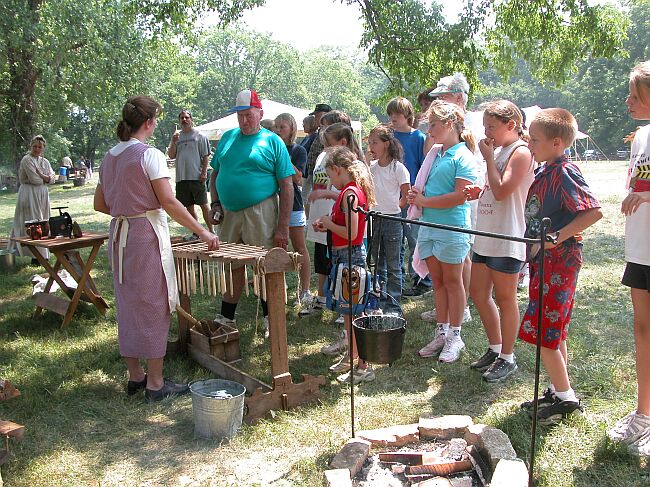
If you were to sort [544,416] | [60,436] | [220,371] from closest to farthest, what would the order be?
1. [544,416]
2. [60,436]
3. [220,371]

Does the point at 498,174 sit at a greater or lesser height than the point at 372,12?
lesser

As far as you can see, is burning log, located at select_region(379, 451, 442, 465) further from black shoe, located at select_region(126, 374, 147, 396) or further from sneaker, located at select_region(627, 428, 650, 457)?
black shoe, located at select_region(126, 374, 147, 396)

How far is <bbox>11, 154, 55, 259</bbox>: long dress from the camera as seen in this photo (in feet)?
28.8

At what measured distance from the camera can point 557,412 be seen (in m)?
3.26

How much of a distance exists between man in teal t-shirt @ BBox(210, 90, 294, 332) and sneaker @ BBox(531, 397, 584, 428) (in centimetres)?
244

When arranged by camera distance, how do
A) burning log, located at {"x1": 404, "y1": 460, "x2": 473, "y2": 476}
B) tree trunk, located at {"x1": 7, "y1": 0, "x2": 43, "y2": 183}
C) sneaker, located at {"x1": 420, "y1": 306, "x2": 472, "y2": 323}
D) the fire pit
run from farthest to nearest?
tree trunk, located at {"x1": 7, "y1": 0, "x2": 43, "y2": 183}
sneaker, located at {"x1": 420, "y1": 306, "x2": 472, "y2": 323}
burning log, located at {"x1": 404, "y1": 460, "x2": 473, "y2": 476}
the fire pit

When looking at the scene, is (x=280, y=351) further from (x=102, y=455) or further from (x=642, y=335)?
(x=642, y=335)

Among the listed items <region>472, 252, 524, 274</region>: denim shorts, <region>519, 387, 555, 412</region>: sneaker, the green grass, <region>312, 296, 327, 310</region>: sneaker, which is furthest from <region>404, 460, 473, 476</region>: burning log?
<region>312, 296, 327, 310</region>: sneaker

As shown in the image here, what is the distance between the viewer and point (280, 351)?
371 centimetres

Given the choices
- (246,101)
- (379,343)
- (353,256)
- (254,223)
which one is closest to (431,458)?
(379,343)

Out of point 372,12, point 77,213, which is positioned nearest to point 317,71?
point 77,213

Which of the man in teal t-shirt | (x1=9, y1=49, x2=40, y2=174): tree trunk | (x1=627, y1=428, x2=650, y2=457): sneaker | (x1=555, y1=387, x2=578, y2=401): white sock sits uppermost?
(x1=9, y1=49, x2=40, y2=174): tree trunk

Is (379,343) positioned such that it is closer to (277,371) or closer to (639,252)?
(277,371)

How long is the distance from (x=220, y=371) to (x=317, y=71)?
74.3 meters
